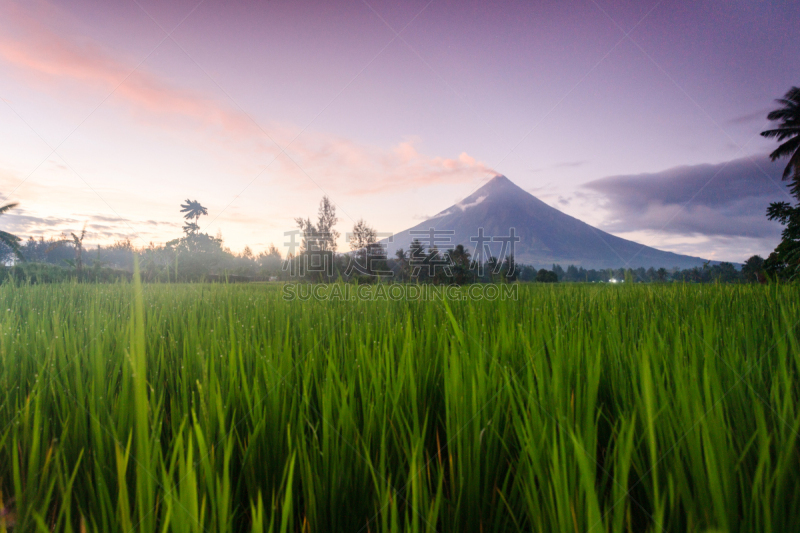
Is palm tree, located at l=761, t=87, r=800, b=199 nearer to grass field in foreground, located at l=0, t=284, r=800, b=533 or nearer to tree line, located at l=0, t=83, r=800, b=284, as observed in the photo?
tree line, located at l=0, t=83, r=800, b=284

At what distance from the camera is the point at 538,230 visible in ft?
441

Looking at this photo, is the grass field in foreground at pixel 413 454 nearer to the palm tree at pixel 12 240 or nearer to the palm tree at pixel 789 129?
the palm tree at pixel 12 240

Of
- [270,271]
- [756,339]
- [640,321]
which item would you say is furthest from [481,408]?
[270,271]

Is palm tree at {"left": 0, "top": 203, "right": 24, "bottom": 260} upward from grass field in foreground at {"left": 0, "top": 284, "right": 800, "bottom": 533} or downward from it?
upward

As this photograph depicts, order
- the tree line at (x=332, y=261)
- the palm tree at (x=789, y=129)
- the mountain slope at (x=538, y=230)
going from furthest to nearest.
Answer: the mountain slope at (x=538, y=230), the palm tree at (x=789, y=129), the tree line at (x=332, y=261)

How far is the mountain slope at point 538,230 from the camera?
385 feet

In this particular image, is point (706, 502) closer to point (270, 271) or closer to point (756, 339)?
point (756, 339)

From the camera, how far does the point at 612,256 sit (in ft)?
439

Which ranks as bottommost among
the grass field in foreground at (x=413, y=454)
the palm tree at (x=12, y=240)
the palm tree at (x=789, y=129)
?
the grass field in foreground at (x=413, y=454)

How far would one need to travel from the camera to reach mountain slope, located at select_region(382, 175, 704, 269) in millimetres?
117500

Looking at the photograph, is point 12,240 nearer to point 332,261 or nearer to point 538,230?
point 332,261

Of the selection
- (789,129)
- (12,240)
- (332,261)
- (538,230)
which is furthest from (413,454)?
(538,230)

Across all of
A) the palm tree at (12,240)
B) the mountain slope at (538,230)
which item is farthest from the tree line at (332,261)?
the mountain slope at (538,230)

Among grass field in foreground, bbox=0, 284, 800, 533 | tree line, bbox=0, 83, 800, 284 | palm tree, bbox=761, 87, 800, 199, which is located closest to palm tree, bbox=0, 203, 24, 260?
tree line, bbox=0, 83, 800, 284
